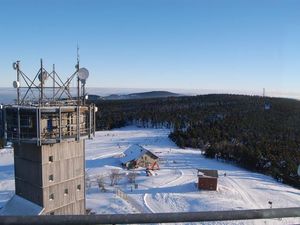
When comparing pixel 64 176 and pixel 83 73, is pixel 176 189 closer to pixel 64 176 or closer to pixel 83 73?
pixel 64 176

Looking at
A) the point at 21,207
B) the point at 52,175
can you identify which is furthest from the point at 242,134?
the point at 52,175

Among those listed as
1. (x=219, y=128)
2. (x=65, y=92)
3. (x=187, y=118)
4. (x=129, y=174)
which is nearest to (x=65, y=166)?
(x=65, y=92)

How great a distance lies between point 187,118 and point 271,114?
26.2m

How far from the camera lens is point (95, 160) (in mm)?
54656

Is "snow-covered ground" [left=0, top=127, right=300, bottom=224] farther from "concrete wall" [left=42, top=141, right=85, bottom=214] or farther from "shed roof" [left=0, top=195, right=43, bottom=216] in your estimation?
"shed roof" [left=0, top=195, right=43, bottom=216]

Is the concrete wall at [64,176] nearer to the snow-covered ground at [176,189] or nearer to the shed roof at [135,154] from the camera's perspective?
the snow-covered ground at [176,189]

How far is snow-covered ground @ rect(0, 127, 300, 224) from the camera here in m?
30.5

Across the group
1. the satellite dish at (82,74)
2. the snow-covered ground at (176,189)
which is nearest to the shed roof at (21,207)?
the satellite dish at (82,74)

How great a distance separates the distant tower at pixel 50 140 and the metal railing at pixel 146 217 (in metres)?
14.8

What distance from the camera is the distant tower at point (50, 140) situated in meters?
16.6

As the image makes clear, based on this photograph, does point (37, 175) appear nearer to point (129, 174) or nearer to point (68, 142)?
point (68, 142)

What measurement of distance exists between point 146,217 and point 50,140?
15.0m

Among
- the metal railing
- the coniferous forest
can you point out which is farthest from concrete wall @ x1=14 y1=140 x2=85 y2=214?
the coniferous forest

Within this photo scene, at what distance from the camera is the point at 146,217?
2.12 m
